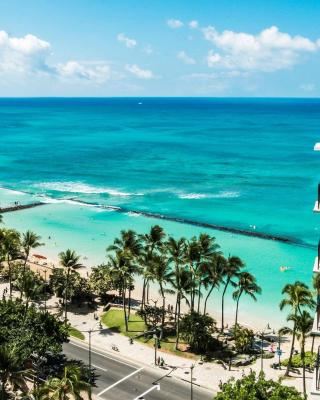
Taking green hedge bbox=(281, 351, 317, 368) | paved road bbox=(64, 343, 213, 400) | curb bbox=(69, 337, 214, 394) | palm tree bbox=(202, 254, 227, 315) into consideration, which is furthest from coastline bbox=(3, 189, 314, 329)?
paved road bbox=(64, 343, 213, 400)

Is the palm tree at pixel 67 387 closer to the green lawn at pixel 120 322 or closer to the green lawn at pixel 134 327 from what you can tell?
the green lawn at pixel 134 327

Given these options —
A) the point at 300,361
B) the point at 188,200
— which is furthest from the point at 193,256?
the point at 188,200

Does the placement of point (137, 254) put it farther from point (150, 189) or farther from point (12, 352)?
point (150, 189)

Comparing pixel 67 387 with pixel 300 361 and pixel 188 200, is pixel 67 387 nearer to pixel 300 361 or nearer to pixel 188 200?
pixel 300 361

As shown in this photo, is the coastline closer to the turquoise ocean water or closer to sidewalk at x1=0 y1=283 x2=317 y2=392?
the turquoise ocean water

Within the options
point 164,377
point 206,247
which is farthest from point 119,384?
point 206,247
